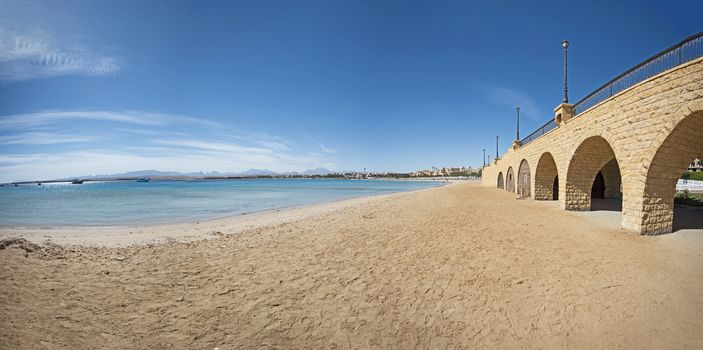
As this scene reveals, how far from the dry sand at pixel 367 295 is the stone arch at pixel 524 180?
39.3ft

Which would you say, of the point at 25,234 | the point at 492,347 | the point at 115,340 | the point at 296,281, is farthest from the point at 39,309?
the point at 25,234

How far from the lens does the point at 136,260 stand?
6.66 metres

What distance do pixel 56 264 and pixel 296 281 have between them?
17.1 ft

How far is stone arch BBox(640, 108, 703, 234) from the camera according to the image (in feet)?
23.0

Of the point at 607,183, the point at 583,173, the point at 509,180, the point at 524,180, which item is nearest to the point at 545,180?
the point at 524,180

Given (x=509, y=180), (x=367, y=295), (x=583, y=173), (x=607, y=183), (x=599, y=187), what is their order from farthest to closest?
(x=509, y=180), (x=599, y=187), (x=607, y=183), (x=583, y=173), (x=367, y=295)

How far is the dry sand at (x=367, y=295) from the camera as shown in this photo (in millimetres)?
3609

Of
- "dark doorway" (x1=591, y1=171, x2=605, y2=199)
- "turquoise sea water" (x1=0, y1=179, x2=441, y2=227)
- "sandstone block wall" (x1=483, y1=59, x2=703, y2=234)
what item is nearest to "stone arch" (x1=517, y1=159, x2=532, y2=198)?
"dark doorway" (x1=591, y1=171, x2=605, y2=199)

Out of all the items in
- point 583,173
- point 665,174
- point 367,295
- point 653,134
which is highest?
point 653,134

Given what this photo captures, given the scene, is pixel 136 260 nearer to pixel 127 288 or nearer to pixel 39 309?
pixel 127 288

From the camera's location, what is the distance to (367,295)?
15.4 feet

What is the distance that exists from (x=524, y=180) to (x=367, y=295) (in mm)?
19822

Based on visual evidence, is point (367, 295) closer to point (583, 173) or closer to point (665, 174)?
point (665, 174)

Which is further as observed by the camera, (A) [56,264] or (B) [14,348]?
(A) [56,264]
